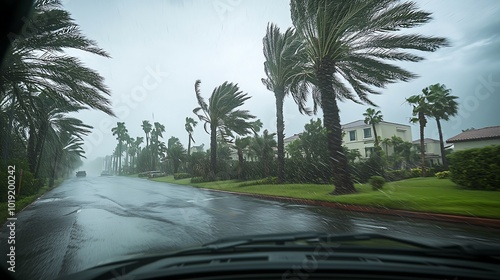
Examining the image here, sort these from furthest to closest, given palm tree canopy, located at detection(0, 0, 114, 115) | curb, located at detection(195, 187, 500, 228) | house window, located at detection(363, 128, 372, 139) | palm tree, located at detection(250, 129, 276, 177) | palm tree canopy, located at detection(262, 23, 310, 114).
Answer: house window, located at detection(363, 128, 372, 139) → palm tree, located at detection(250, 129, 276, 177) → palm tree canopy, located at detection(262, 23, 310, 114) → palm tree canopy, located at detection(0, 0, 114, 115) → curb, located at detection(195, 187, 500, 228)

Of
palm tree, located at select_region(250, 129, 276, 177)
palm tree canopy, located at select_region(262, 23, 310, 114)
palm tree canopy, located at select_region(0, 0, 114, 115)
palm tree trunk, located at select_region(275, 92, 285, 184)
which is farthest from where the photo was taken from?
palm tree, located at select_region(250, 129, 276, 177)

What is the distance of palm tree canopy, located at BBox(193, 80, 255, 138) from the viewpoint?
2542 centimetres

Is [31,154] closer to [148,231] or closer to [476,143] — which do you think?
[148,231]

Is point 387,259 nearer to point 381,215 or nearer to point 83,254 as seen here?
point 83,254

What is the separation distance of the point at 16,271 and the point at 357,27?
12.8m

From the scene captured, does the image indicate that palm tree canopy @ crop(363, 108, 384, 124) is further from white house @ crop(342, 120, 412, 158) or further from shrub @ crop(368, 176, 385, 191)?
shrub @ crop(368, 176, 385, 191)

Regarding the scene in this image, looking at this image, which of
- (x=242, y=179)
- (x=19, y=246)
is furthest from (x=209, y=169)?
(x=19, y=246)

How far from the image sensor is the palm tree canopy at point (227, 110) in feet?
83.4

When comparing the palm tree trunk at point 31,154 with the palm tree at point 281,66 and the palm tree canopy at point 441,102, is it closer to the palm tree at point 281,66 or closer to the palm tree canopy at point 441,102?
the palm tree at point 281,66

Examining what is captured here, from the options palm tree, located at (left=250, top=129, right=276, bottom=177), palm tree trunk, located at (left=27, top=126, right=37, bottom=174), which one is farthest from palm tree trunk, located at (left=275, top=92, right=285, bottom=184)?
palm tree trunk, located at (left=27, top=126, right=37, bottom=174)

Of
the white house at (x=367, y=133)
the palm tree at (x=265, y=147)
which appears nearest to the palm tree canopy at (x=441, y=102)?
the white house at (x=367, y=133)

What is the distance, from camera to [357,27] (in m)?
11.2

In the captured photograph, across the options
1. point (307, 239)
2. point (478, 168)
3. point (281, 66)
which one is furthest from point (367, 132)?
point (307, 239)

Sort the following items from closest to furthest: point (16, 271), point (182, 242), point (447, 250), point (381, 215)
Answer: point (447, 250), point (16, 271), point (182, 242), point (381, 215)
